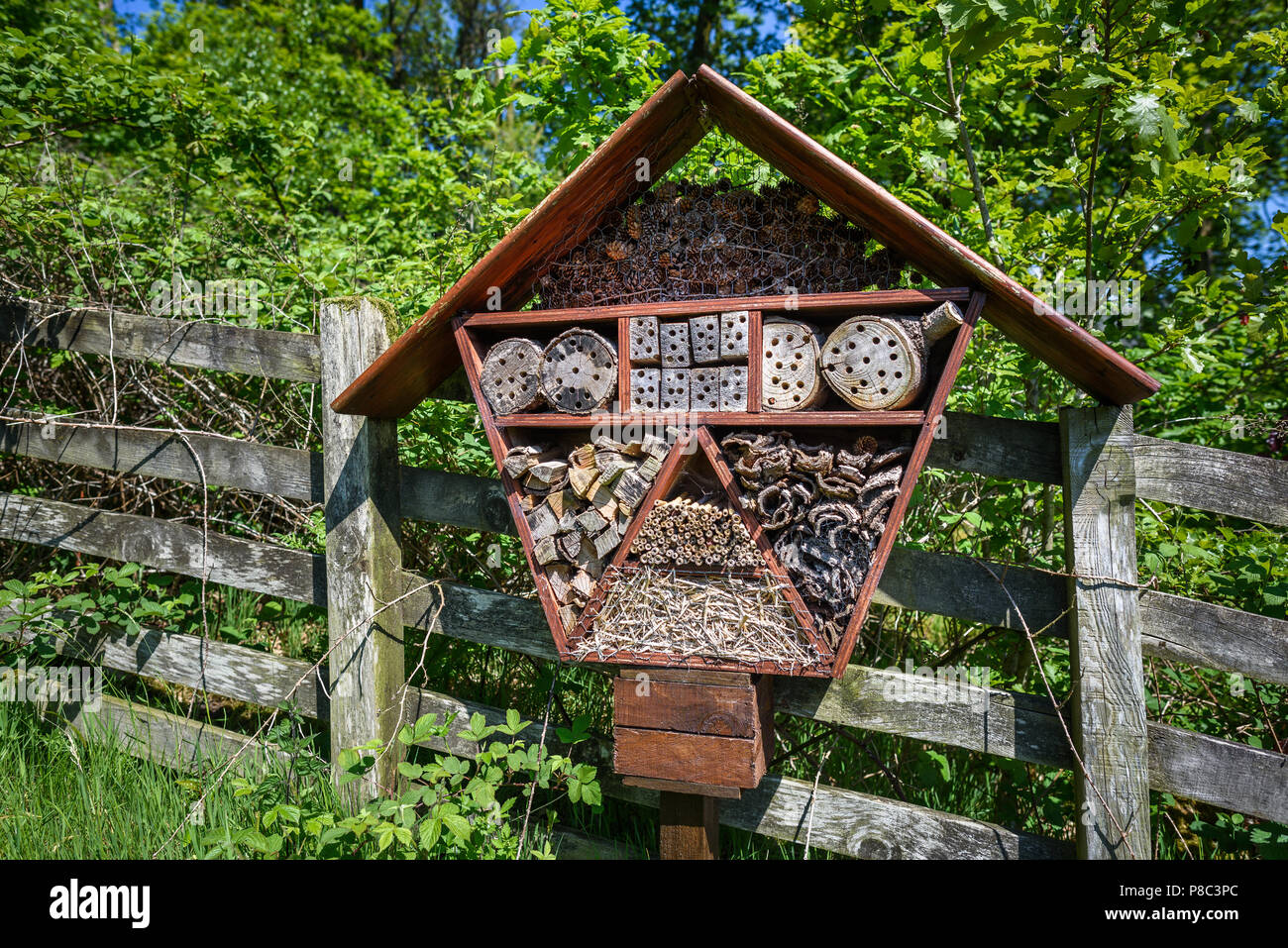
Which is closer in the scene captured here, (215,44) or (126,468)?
(126,468)

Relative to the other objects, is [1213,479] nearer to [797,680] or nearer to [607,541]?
[797,680]

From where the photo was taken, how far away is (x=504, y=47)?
12.1ft

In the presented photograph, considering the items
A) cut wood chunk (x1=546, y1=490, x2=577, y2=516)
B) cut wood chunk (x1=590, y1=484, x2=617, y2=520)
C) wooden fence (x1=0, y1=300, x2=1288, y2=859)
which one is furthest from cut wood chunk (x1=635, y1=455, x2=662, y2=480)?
wooden fence (x1=0, y1=300, x2=1288, y2=859)

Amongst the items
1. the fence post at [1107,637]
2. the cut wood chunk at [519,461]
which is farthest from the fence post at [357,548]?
the fence post at [1107,637]

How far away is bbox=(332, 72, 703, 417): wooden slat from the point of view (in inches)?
89.1

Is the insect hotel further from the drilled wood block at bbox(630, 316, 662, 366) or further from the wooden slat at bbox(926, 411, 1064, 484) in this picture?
the wooden slat at bbox(926, 411, 1064, 484)

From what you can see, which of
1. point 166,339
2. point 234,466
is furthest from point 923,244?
point 166,339

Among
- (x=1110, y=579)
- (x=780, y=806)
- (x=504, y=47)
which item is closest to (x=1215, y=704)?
(x=1110, y=579)

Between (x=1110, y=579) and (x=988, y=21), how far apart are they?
1.67 m

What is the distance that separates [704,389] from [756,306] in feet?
0.89

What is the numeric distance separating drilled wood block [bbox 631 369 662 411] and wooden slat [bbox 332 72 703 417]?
0.51 metres

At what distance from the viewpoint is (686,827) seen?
8.14 feet

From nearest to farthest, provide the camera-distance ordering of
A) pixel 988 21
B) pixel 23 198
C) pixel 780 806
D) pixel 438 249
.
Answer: pixel 988 21 < pixel 780 806 < pixel 23 198 < pixel 438 249

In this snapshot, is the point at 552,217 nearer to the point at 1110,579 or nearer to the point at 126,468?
the point at 1110,579
